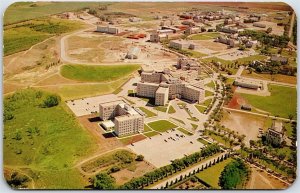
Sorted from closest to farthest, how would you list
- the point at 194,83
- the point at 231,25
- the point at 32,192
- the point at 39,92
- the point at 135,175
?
the point at 32,192 → the point at 135,175 → the point at 39,92 → the point at 194,83 → the point at 231,25

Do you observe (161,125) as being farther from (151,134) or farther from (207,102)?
(207,102)

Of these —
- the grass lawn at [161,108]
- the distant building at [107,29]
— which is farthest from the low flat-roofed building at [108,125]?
the distant building at [107,29]

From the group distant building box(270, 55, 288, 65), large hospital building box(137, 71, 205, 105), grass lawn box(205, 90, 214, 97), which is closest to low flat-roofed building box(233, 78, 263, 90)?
grass lawn box(205, 90, 214, 97)

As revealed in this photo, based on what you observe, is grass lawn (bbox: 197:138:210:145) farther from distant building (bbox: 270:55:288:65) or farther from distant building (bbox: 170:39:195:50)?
distant building (bbox: 170:39:195:50)

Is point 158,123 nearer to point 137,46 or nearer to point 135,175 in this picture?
point 135,175

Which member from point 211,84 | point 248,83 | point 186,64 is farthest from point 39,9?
point 248,83

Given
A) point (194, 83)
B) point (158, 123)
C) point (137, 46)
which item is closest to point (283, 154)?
point (158, 123)
